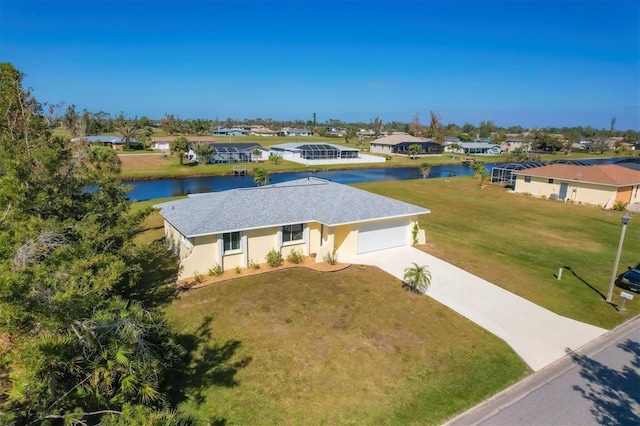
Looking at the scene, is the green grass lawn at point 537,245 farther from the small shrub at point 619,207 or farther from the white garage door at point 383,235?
the white garage door at point 383,235

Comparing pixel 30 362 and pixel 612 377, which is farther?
pixel 612 377

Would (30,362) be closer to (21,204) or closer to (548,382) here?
(21,204)

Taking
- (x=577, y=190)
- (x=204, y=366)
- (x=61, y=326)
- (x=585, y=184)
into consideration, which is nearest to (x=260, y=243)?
(x=204, y=366)

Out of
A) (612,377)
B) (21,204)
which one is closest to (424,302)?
(612,377)

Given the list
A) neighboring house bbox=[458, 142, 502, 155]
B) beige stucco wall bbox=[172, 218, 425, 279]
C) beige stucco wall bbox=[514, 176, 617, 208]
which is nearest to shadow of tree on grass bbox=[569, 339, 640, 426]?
beige stucco wall bbox=[172, 218, 425, 279]

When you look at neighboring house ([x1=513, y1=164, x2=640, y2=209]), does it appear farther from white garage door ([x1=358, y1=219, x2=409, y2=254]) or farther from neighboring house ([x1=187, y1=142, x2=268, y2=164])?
neighboring house ([x1=187, y1=142, x2=268, y2=164])

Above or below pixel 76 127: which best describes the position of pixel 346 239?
below

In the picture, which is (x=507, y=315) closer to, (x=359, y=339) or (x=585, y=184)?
(x=359, y=339)
